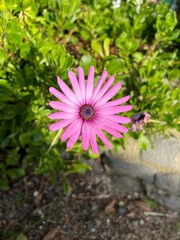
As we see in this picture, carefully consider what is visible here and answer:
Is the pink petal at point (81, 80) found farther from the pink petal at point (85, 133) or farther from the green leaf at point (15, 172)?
the green leaf at point (15, 172)

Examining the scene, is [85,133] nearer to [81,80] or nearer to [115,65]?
[81,80]

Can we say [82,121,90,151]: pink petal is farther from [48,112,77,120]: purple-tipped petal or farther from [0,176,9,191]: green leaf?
[0,176,9,191]: green leaf

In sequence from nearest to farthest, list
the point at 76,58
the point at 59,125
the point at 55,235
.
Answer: the point at 59,125, the point at 76,58, the point at 55,235

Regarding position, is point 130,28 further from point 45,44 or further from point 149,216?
point 149,216

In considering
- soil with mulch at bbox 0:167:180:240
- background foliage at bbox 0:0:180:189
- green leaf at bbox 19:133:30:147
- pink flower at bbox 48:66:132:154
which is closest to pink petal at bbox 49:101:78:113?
pink flower at bbox 48:66:132:154

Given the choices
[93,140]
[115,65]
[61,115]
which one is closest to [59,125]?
[61,115]

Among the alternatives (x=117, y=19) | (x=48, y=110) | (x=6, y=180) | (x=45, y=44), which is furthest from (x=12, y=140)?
(x=117, y=19)

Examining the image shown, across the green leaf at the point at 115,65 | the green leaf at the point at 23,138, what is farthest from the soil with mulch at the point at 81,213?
the green leaf at the point at 115,65
